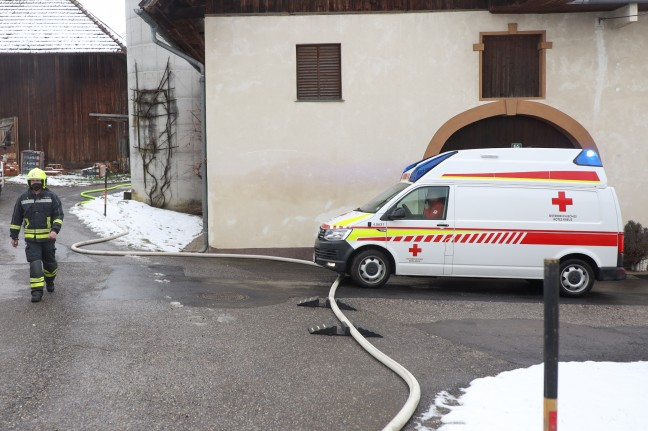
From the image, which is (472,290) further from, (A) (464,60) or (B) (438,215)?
(A) (464,60)

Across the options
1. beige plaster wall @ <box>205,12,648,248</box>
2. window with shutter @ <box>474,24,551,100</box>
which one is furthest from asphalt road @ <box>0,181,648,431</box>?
window with shutter @ <box>474,24,551,100</box>

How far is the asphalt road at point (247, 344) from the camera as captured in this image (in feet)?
18.3

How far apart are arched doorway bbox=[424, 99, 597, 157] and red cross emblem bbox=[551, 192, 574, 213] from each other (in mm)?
3813

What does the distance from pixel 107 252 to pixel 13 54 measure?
723 inches

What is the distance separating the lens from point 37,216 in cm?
978

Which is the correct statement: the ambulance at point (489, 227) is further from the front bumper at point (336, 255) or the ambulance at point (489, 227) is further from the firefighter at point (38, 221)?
the firefighter at point (38, 221)

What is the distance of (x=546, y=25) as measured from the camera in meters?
15.0

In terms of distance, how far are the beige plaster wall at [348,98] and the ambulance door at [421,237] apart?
3.51 m

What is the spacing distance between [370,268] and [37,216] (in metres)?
4.93

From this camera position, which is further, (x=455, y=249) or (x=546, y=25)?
(x=546, y=25)

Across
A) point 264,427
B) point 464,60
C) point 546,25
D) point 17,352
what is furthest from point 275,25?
point 264,427

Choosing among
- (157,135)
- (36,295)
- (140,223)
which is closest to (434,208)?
(36,295)

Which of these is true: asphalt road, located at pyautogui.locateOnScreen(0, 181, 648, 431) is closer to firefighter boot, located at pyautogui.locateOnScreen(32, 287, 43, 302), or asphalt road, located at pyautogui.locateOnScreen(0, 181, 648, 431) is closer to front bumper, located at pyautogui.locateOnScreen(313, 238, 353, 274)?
firefighter boot, located at pyautogui.locateOnScreen(32, 287, 43, 302)

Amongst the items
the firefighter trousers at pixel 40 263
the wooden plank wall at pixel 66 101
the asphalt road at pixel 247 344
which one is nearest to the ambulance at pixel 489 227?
the asphalt road at pixel 247 344
